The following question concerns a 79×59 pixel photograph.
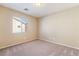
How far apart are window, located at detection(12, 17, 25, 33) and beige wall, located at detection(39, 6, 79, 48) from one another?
57.0 inches

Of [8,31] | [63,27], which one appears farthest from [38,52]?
[63,27]

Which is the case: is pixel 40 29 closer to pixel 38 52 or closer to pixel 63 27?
pixel 63 27

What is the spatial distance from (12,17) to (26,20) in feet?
3.67

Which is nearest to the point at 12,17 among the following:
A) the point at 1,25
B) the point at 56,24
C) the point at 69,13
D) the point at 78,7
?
the point at 1,25

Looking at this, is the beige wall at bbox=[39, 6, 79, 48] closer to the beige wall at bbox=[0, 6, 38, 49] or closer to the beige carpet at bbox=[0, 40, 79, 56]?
the beige carpet at bbox=[0, 40, 79, 56]

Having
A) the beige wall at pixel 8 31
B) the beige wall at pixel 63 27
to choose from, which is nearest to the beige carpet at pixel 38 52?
the beige wall at pixel 8 31

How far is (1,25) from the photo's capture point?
329cm

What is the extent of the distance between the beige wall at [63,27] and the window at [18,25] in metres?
1.45

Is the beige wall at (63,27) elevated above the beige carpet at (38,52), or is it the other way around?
the beige wall at (63,27)

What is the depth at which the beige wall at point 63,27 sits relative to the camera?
3.44 m

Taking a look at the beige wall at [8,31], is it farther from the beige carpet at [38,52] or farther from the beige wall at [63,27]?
the beige wall at [63,27]

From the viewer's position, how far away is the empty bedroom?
120 inches

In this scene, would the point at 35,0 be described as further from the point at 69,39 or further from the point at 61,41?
the point at 61,41

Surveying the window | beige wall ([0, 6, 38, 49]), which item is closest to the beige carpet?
beige wall ([0, 6, 38, 49])
